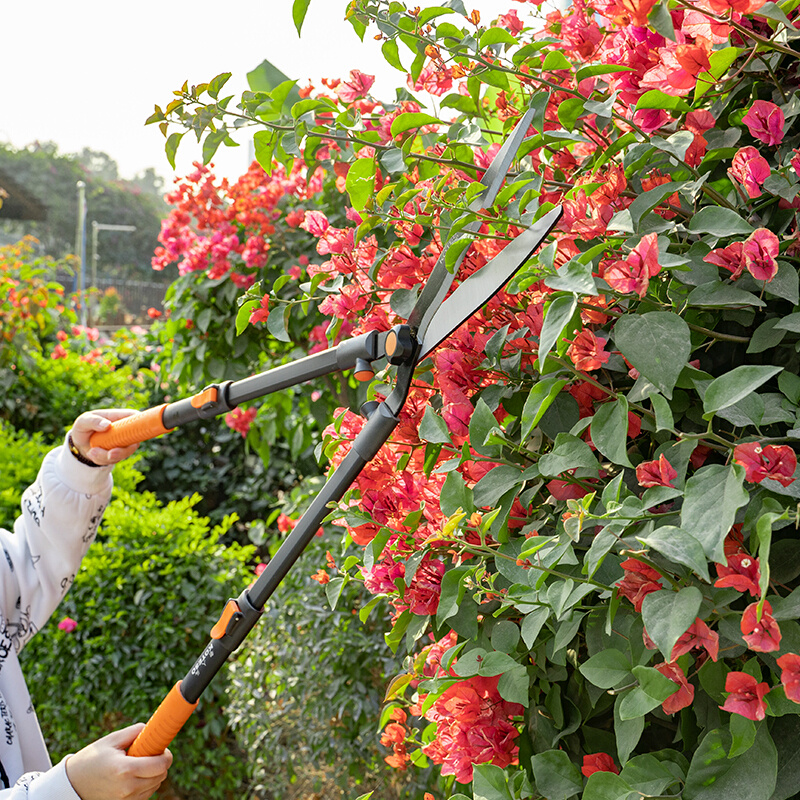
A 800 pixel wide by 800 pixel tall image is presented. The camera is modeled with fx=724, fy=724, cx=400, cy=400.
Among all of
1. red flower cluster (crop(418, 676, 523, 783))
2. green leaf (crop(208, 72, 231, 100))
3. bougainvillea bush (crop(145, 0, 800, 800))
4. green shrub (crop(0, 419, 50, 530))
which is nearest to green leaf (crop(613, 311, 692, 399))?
bougainvillea bush (crop(145, 0, 800, 800))

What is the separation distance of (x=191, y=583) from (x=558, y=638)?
1.97 m

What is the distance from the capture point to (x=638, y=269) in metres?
0.47

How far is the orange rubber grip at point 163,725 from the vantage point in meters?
0.82

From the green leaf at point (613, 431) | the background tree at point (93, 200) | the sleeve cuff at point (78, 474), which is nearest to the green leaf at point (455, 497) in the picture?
the green leaf at point (613, 431)

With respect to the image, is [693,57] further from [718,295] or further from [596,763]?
[596,763]

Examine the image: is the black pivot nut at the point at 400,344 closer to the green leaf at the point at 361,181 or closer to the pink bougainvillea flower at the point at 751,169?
the green leaf at the point at 361,181

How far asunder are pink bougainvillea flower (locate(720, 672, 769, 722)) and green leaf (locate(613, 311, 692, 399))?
176 millimetres

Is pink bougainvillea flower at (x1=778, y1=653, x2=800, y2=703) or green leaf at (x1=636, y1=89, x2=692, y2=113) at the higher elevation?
green leaf at (x1=636, y1=89, x2=692, y2=113)

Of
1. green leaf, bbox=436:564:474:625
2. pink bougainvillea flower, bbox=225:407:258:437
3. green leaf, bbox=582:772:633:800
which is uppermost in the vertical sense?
green leaf, bbox=436:564:474:625

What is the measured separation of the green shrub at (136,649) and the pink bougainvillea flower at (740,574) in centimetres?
204

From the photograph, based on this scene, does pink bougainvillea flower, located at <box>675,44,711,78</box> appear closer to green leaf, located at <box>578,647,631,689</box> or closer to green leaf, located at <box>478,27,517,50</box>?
green leaf, located at <box>478,27,517,50</box>

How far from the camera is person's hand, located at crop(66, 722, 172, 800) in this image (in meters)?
0.85

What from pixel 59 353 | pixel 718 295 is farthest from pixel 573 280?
pixel 59 353

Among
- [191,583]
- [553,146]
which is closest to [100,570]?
[191,583]
